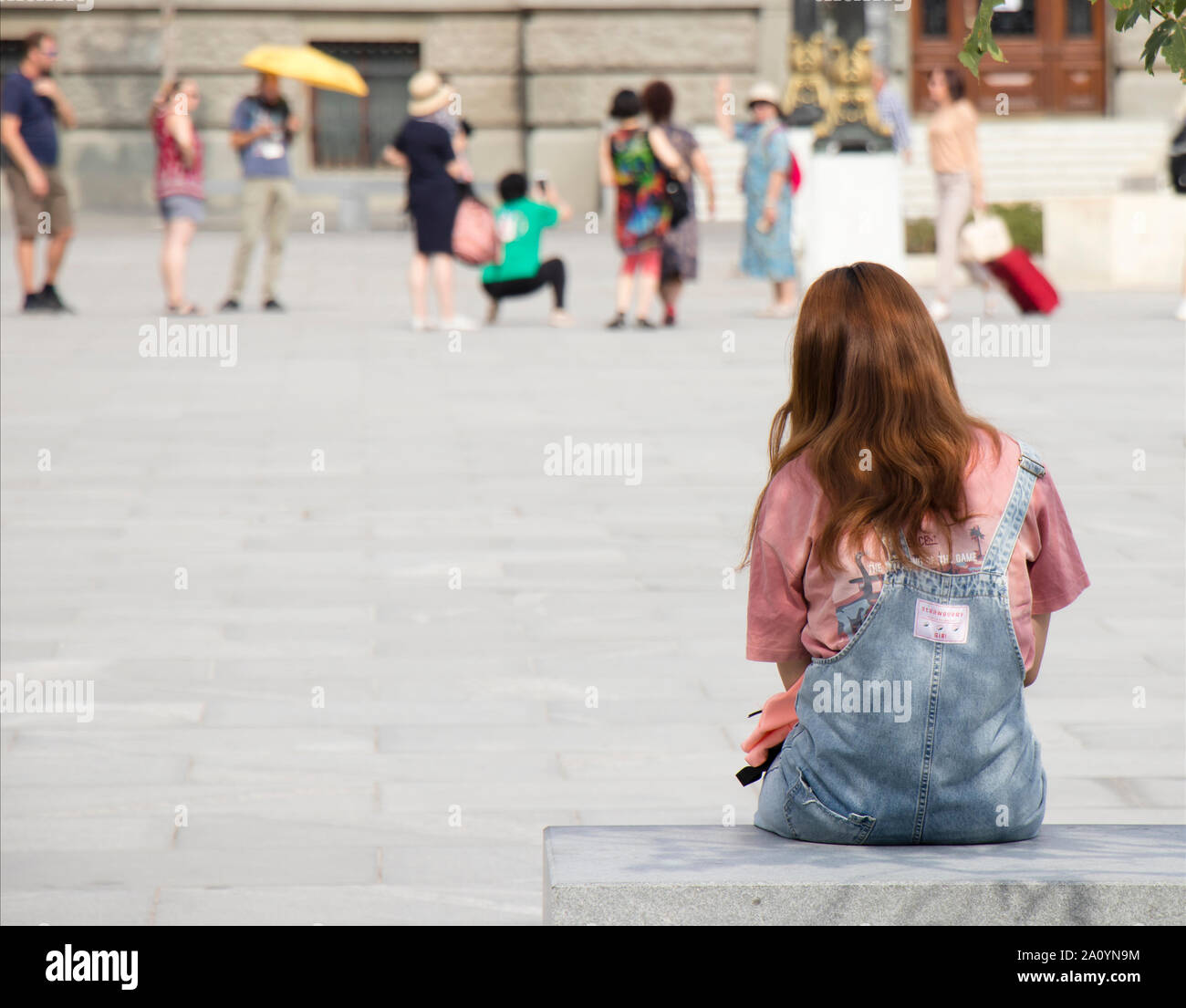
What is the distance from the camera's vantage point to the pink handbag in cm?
1434

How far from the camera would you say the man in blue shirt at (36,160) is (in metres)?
14.4

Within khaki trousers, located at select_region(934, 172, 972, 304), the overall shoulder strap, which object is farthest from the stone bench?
khaki trousers, located at select_region(934, 172, 972, 304)

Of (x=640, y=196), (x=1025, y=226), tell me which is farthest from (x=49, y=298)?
(x=1025, y=226)

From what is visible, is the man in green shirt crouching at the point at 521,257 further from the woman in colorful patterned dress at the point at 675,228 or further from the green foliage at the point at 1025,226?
the green foliage at the point at 1025,226

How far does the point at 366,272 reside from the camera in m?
19.5

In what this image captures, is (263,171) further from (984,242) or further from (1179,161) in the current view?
(1179,161)

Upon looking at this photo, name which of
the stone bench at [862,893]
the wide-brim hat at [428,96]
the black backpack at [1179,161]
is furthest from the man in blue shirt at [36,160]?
the stone bench at [862,893]

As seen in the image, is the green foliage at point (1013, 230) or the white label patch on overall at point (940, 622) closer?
the white label patch on overall at point (940, 622)

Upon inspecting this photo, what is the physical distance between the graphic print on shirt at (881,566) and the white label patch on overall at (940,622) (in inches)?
0.5

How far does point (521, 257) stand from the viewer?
48.5 feet

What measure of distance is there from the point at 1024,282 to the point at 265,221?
5.81 meters

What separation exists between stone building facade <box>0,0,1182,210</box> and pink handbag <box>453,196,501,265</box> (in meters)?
13.1

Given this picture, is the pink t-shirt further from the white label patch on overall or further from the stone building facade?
the stone building facade

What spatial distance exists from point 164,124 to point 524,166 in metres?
13.6
